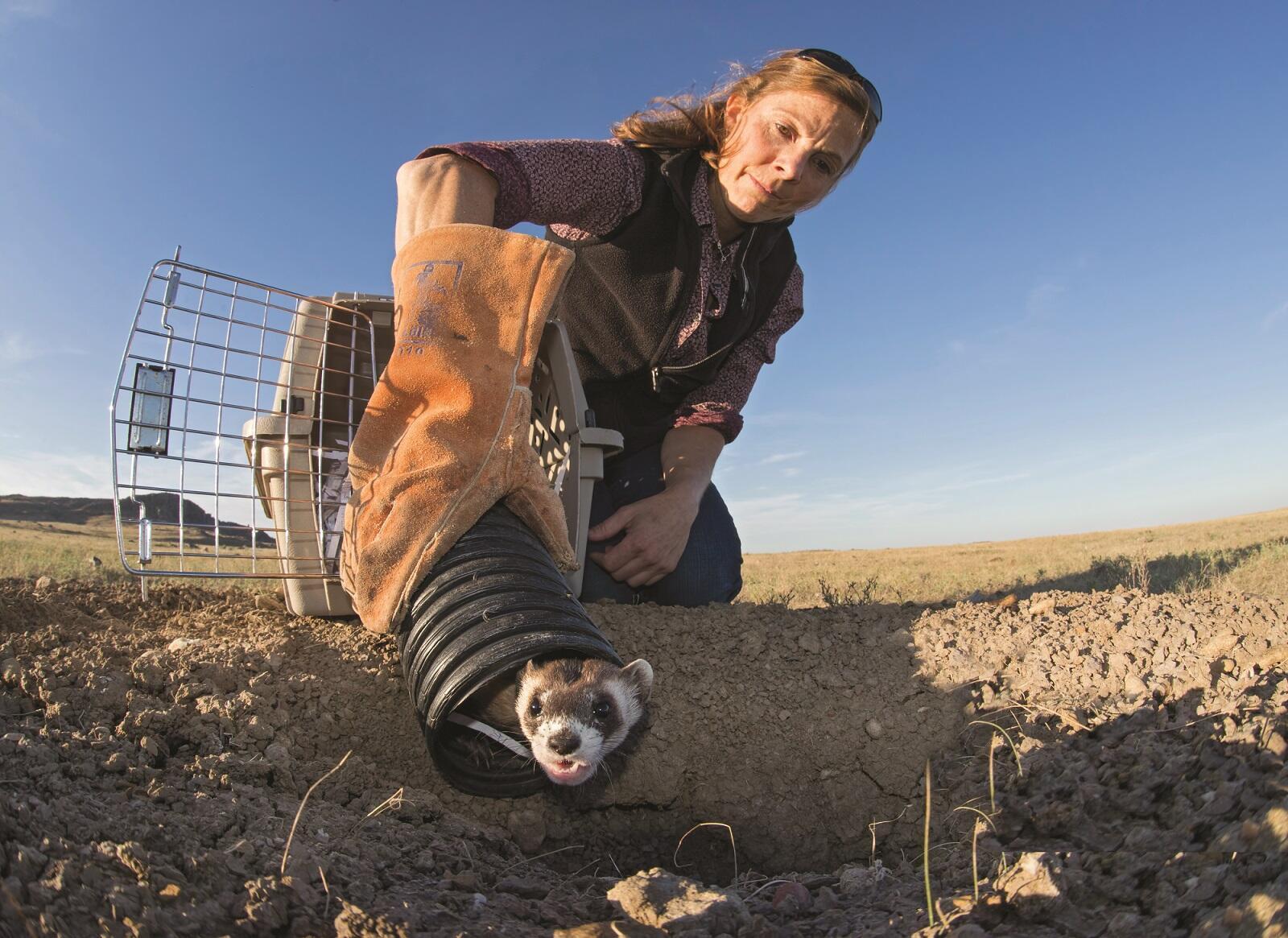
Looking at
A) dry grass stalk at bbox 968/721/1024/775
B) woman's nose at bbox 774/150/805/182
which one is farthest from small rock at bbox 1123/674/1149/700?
woman's nose at bbox 774/150/805/182

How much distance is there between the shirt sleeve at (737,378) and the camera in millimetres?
4465

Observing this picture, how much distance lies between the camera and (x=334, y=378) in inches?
153

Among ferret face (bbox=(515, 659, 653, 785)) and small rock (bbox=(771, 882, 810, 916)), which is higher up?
ferret face (bbox=(515, 659, 653, 785))

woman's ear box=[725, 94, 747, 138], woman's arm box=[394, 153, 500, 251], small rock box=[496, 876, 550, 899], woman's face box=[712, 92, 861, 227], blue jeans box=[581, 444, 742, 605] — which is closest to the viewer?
small rock box=[496, 876, 550, 899]

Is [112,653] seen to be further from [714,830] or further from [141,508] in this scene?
[714,830]

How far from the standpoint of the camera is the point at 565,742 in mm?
2154

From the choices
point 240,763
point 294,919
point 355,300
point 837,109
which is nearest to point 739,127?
point 837,109

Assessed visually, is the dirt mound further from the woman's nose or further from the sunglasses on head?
the sunglasses on head

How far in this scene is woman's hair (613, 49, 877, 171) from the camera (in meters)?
3.54

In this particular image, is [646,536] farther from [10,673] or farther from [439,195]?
[10,673]

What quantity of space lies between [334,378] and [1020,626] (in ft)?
10.5

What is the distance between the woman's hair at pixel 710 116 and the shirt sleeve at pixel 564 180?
0.56 feet

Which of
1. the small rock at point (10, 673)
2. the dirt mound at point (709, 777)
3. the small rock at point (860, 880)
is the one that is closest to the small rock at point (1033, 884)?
the dirt mound at point (709, 777)

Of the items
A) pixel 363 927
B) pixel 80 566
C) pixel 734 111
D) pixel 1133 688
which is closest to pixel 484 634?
pixel 363 927
